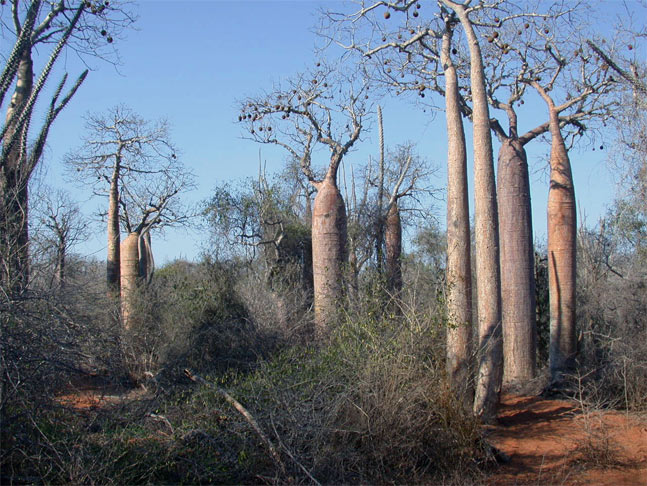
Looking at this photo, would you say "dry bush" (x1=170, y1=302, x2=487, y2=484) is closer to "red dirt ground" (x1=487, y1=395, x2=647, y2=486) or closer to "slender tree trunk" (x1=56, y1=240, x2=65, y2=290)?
"red dirt ground" (x1=487, y1=395, x2=647, y2=486)

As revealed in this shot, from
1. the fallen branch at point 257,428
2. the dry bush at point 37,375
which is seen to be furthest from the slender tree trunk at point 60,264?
the fallen branch at point 257,428

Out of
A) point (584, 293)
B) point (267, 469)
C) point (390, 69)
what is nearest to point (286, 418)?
point (267, 469)

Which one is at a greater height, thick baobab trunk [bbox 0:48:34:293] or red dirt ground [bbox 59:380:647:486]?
thick baobab trunk [bbox 0:48:34:293]

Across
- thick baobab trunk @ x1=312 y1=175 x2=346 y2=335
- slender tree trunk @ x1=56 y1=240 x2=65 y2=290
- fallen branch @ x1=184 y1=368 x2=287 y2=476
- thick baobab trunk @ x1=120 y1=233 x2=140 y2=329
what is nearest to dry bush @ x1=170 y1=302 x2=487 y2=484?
fallen branch @ x1=184 y1=368 x2=287 y2=476

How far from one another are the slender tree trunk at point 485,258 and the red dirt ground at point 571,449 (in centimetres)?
46

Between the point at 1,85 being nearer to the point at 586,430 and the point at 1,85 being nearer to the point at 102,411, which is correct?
the point at 102,411

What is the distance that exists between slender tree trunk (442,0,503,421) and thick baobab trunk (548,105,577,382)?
2.64 meters

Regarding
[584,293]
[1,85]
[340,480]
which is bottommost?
[340,480]

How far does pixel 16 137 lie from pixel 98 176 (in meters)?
8.77

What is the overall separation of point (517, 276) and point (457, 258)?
2.62 m

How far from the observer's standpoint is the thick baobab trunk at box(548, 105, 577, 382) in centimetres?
868

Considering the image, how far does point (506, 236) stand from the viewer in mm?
8820

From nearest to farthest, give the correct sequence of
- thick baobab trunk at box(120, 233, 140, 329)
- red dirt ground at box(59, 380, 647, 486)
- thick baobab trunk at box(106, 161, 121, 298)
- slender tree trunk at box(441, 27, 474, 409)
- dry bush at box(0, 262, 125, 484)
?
dry bush at box(0, 262, 125, 484), red dirt ground at box(59, 380, 647, 486), slender tree trunk at box(441, 27, 474, 409), thick baobab trunk at box(120, 233, 140, 329), thick baobab trunk at box(106, 161, 121, 298)

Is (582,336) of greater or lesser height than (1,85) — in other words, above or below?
below
